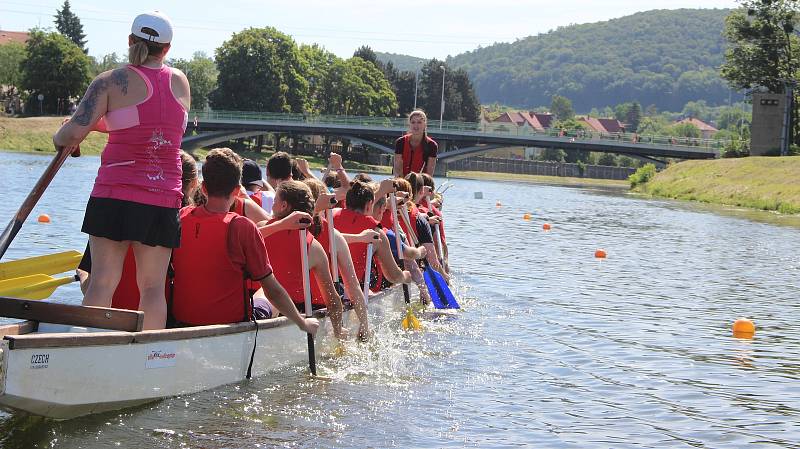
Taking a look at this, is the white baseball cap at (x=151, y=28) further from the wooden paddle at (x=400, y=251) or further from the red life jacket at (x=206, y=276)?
the wooden paddle at (x=400, y=251)

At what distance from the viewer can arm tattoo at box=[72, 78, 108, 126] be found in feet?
20.6

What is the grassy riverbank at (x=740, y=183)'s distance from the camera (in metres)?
46.2

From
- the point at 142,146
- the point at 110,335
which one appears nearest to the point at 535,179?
the point at 142,146

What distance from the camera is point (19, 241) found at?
685 inches

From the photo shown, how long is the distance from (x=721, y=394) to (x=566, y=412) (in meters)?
1.67

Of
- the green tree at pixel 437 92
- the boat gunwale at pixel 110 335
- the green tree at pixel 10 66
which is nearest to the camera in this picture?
the boat gunwale at pixel 110 335

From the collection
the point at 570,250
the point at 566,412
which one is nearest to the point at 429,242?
the point at 566,412

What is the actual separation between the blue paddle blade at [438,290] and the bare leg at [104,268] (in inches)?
247

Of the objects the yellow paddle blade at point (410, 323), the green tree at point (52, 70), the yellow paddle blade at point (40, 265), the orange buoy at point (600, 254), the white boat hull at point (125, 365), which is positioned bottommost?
the orange buoy at point (600, 254)

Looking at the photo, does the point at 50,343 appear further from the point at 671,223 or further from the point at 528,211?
the point at 528,211

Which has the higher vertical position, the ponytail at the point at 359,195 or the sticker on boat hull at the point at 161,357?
the ponytail at the point at 359,195

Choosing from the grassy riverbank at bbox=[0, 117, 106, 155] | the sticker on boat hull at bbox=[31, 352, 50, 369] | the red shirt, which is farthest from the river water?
the grassy riverbank at bbox=[0, 117, 106, 155]

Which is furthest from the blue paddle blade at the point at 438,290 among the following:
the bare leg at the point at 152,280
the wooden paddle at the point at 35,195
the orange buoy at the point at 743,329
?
the wooden paddle at the point at 35,195

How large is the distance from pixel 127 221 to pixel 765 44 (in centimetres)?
7763
